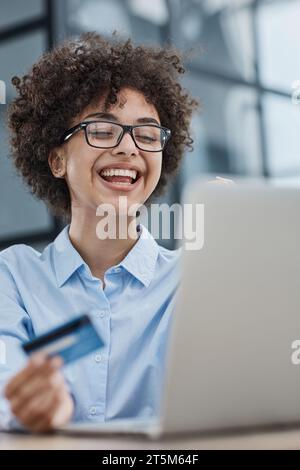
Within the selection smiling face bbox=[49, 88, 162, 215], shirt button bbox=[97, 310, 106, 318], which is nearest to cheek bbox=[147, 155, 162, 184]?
smiling face bbox=[49, 88, 162, 215]

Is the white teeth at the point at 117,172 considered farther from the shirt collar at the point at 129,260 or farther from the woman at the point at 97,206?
the shirt collar at the point at 129,260

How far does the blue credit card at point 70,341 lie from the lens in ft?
2.39

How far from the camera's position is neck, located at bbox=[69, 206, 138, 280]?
1.56 meters

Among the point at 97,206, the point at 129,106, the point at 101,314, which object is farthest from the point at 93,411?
the point at 129,106

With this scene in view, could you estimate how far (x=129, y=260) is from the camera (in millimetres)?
1508

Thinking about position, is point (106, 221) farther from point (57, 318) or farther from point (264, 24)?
point (264, 24)

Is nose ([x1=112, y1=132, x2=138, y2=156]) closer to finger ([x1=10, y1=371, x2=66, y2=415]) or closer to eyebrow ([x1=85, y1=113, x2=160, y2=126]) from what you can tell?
eyebrow ([x1=85, y1=113, x2=160, y2=126])

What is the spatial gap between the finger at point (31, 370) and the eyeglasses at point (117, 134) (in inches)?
31.5

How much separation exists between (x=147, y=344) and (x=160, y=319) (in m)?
0.06

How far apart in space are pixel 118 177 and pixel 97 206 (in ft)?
0.27

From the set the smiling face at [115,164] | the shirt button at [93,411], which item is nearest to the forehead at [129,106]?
the smiling face at [115,164]

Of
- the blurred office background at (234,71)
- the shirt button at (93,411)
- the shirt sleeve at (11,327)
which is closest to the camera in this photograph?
the shirt sleeve at (11,327)

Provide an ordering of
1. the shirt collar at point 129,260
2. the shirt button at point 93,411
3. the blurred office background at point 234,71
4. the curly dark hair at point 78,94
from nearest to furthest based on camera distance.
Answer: the shirt button at point 93,411, the shirt collar at point 129,260, the curly dark hair at point 78,94, the blurred office background at point 234,71

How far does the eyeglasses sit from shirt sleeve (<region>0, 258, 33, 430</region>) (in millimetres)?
337
